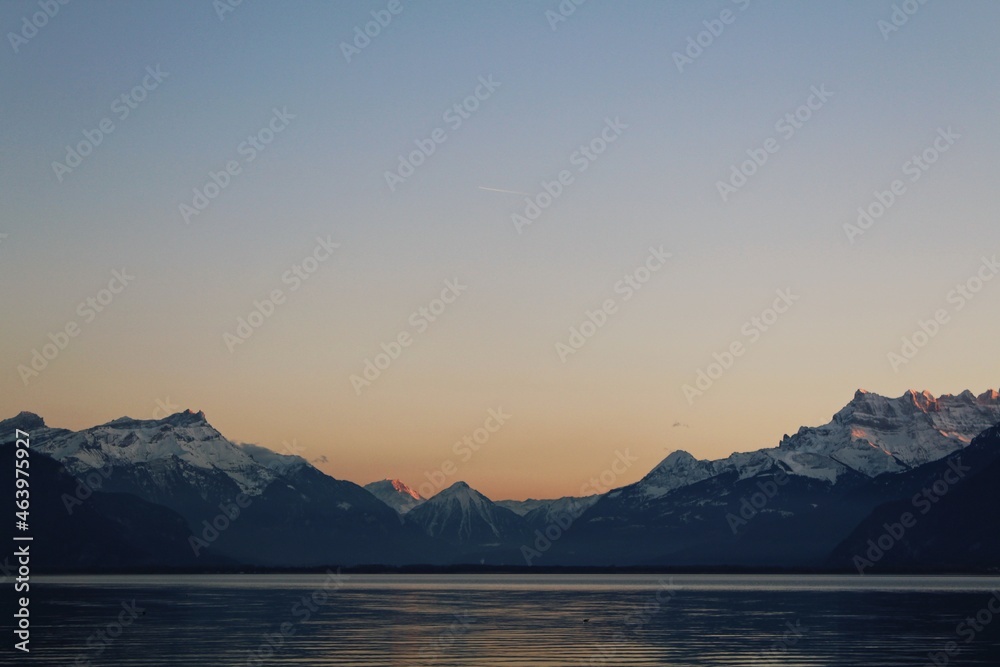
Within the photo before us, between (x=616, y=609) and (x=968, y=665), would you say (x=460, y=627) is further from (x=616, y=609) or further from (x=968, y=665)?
(x=968, y=665)

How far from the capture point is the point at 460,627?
398 feet

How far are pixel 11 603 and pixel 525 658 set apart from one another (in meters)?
97.1

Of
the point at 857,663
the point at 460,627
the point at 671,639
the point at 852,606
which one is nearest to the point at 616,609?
the point at 852,606

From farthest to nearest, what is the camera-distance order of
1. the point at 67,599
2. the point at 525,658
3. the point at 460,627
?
the point at 67,599 → the point at 460,627 → the point at 525,658

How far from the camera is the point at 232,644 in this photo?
98.8 m

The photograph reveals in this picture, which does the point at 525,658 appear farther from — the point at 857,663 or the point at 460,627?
the point at 460,627

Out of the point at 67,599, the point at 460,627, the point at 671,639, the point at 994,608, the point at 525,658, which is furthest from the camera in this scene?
the point at 67,599

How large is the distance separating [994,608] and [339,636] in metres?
88.7

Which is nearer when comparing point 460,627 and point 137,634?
point 137,634

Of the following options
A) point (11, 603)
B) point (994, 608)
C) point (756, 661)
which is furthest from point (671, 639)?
point (11, 603)

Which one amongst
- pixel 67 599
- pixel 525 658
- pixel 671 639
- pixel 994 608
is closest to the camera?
pixel 525 658

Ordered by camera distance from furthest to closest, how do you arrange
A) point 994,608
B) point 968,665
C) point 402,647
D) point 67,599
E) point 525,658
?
point 67,599, point 994,608, point 402,647, point 525,658, point 968,665

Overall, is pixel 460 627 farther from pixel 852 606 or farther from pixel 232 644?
pixel 852 606

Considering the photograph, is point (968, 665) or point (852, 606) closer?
point (968, 665)
